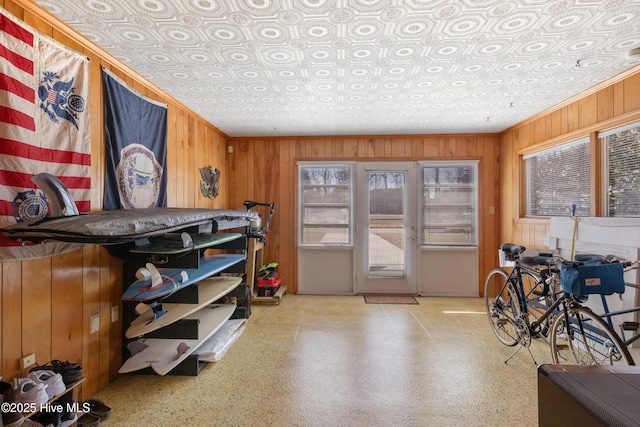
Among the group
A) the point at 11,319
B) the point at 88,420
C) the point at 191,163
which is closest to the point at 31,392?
the point at 11,319

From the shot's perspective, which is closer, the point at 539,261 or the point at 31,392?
the point at 31,392

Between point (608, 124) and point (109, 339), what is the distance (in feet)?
15.3

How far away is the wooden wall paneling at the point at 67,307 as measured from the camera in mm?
1815

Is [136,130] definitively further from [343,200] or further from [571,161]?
[571,161]

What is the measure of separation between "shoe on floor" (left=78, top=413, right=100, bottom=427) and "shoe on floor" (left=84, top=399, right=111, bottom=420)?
2 centimetres

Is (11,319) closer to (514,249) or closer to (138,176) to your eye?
(138,176)

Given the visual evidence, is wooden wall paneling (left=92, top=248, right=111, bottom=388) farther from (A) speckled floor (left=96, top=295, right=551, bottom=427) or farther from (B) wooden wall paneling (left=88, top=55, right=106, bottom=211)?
(B) wooden wall paneling (left=88, top=55, right=106, bottom=211)

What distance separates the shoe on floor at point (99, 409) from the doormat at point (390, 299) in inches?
123

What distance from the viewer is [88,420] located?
1821mm

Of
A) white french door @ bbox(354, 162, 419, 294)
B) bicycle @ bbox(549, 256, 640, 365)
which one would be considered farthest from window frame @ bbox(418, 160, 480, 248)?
bicycle @ bbox(549, 256, 640, 365)

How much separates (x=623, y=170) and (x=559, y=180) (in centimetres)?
81

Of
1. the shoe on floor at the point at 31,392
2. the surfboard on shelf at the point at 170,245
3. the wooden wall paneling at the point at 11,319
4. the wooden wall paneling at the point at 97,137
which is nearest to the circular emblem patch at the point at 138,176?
the wooden wall paneling at the point at 97,137

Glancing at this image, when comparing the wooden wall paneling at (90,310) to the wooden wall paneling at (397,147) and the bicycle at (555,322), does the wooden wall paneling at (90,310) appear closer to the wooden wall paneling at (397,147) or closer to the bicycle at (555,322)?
the bicycle at (555,322)

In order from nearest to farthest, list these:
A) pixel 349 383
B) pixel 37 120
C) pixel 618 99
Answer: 1. pixel 37 120
2. pixel 349 383
3. pixel 618 99
